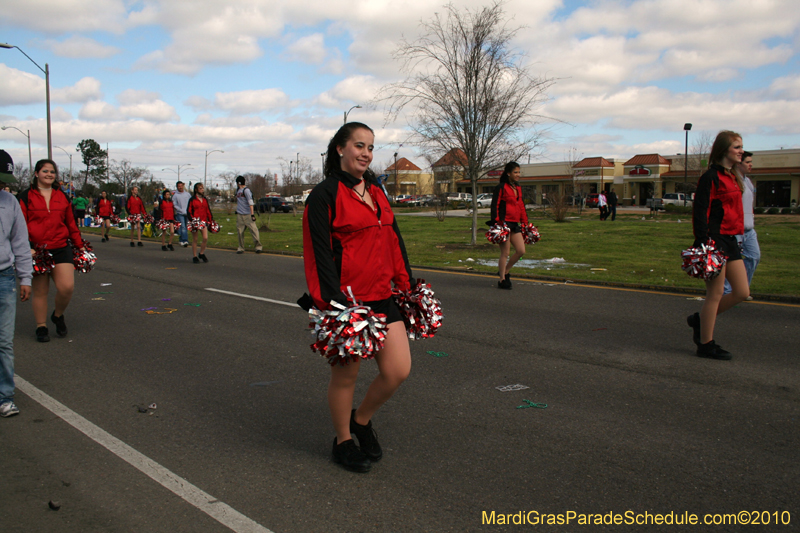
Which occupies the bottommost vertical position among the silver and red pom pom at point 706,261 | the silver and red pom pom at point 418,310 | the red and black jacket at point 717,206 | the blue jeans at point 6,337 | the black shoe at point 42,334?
the black shoe at point 42,334

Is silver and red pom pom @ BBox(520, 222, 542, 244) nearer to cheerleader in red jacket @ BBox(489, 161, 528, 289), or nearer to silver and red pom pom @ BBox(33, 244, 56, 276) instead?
cheerleader in red jacket @ BBox(489, 161, 528, 289)

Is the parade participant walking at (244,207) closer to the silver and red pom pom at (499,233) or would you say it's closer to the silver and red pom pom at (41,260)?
the silver and red pom pom at (499,233)

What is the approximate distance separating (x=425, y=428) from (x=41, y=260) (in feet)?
16.0

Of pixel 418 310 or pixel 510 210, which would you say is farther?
pixel 510 210

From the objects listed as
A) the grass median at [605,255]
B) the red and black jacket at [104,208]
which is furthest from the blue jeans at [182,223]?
the red and black jacket at [104,208]

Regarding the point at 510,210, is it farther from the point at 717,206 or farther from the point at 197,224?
the point at 197,224

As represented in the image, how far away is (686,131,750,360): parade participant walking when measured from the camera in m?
5.73

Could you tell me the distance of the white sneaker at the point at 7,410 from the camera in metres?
4.53

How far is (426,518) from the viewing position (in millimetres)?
3098

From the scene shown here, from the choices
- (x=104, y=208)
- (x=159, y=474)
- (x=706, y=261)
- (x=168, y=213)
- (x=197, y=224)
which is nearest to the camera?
(x=159, y=474)

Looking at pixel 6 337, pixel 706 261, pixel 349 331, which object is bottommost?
pixel 6 337

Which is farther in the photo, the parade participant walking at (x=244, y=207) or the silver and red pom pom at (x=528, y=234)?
the parade participant walking at (x=244, y=207)

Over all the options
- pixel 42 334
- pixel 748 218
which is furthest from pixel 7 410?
pixel 748 218

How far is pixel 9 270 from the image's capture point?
15.6 ft
